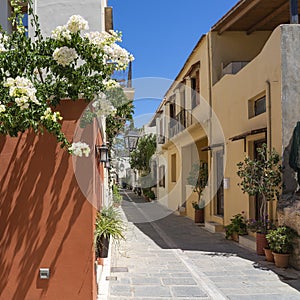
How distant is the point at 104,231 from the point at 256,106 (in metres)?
7.68

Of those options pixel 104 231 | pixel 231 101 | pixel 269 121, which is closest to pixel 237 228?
pixel 269 121

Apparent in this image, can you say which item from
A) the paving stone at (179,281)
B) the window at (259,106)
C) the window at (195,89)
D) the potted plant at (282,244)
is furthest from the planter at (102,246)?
the window at (195,89)

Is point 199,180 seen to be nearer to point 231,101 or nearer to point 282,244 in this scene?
point 231,101

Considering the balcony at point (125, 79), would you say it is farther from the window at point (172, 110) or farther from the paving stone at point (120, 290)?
the window at point (172, 110)

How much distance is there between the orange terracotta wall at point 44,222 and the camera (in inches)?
213

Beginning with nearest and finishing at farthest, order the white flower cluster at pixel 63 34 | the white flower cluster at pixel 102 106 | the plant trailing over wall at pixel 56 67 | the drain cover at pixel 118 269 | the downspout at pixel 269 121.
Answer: the plant trailing over wall at pixel 56 67 → the white flower cluster at pixel 63 34 → the white flower cluster at pixel 102 106 → the drain cover at pixel 118 269 → the downspout at pixel 269 121

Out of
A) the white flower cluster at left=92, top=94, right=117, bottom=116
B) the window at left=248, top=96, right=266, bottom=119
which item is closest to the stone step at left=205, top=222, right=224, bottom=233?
the window at left=248, top=96, right=266, bottom=119

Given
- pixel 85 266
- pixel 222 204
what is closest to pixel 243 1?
pixel 222 204

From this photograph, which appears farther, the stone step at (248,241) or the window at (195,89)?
the window at (195,89)

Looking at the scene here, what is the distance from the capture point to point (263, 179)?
1001 cm

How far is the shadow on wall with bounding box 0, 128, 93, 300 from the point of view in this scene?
17.8 ft

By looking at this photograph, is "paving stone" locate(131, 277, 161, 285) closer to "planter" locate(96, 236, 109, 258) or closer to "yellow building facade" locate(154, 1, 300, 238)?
"planter" locate(96, 236, 109, 258)

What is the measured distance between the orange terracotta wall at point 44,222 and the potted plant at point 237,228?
765cm

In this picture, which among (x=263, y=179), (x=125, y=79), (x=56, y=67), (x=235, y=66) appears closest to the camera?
(x=56, y=67)
